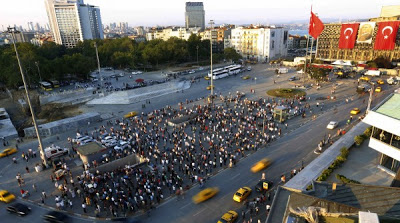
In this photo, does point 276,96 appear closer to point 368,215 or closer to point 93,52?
point 368,215

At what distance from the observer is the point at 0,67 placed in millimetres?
53875

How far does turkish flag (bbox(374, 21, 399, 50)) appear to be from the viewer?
240 feet

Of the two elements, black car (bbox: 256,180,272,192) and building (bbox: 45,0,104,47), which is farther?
building (bbox: 45,0,104,47)

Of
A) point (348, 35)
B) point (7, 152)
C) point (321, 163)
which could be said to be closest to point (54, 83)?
point (7, 152)

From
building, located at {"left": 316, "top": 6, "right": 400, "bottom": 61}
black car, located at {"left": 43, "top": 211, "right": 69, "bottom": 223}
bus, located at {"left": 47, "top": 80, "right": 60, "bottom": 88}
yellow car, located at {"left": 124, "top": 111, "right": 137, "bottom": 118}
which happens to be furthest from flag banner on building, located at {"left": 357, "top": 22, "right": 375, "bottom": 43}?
black car, located at {"left": 43, "top": 211, "right": 69, "bottom": 223}

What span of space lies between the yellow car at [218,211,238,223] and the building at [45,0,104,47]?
6992 inches

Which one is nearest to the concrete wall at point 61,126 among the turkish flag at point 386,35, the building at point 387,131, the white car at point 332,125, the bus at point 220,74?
the white car at point 332,125

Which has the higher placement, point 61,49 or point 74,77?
point 61,49

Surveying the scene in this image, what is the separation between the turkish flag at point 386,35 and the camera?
240ft

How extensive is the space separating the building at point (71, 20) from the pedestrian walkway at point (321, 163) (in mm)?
174516

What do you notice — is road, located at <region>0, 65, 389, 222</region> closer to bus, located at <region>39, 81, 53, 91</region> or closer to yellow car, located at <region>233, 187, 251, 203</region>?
yellow car, located at <region>233, 187, 251, 203</region>

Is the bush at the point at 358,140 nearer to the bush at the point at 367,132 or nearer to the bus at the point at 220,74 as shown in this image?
the bush at the point at 367,132

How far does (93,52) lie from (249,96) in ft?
187

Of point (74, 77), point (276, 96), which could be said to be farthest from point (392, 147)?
point (74, 77)
